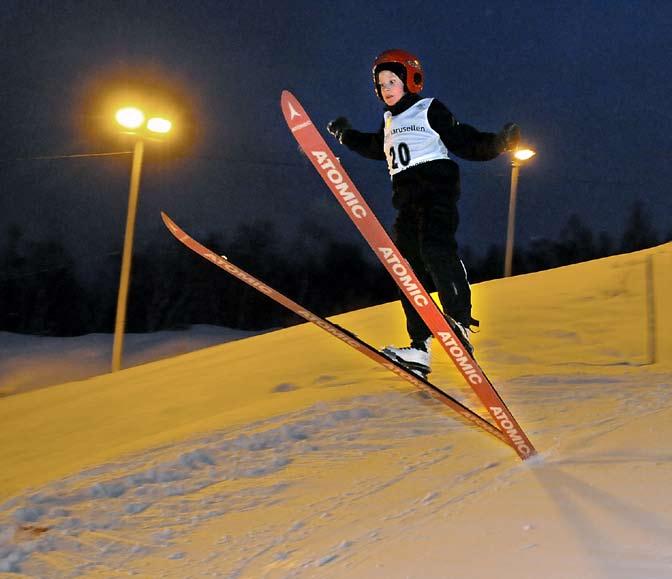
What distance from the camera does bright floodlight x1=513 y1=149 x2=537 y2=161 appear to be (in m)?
13.3

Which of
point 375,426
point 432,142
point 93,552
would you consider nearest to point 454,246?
point 432,142

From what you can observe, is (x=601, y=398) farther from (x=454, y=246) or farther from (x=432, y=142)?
(x=432, y=142)

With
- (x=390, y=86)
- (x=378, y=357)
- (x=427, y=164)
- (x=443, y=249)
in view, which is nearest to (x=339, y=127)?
(x=390, y=86)

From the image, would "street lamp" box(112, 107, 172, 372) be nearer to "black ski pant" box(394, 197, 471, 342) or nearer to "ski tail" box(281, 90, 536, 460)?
"black ski pant" box(394, 197, 471, 342)

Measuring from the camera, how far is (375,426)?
11.9ft

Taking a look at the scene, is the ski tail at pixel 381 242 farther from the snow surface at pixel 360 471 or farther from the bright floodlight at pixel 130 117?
the bright floodlight at pixel 130 117

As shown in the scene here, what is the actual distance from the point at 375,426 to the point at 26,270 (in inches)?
1556

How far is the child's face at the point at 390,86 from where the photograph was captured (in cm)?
363

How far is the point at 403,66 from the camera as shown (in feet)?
11.8

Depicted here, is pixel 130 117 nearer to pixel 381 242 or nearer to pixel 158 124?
pixel 158 124

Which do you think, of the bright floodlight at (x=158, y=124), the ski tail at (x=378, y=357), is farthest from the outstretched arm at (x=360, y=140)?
the bright floodlight at (x=158, y=124)

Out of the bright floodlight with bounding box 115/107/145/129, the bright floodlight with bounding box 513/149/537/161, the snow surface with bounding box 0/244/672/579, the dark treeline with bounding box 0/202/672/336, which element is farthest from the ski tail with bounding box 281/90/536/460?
the dark treeline with bounding box 0/202/672/336

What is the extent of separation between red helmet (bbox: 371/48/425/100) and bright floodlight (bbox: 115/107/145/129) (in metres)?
7.20

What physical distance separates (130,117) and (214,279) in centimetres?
2745
